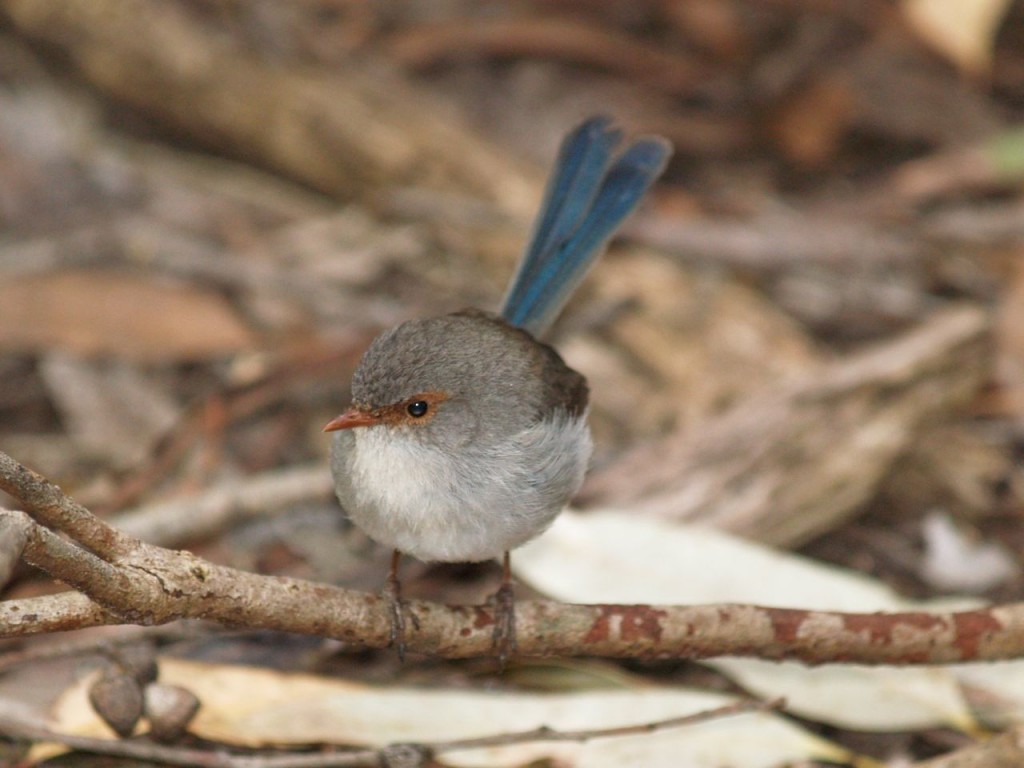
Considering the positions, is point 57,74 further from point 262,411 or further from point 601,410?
point 601,410

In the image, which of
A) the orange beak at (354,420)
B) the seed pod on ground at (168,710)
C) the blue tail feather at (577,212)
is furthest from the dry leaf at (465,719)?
the blue tail feather at (577,212)

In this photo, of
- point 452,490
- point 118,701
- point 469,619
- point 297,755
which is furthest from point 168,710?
point 452,490

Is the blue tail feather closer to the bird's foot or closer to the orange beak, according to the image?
the orange beak

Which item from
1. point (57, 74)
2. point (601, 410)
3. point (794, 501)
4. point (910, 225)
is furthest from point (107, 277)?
point (910, 225)

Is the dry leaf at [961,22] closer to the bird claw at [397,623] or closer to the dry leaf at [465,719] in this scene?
the dry leaf at [465,719]

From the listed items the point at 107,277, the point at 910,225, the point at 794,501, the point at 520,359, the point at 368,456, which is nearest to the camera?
the point at 368,456

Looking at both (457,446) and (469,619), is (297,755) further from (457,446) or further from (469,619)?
(457,446)

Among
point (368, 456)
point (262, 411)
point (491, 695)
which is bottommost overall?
point (491, 695)
